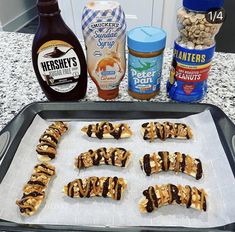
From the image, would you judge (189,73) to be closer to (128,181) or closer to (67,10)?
(128,181)

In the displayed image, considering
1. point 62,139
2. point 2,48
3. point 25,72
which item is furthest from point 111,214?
point 2,48

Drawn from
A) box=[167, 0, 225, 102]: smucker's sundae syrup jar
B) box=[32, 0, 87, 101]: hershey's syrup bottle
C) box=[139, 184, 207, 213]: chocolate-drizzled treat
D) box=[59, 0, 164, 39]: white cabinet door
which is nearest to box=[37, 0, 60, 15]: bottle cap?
box=[32, 0, 87, 101]: hershey's syrup bottle

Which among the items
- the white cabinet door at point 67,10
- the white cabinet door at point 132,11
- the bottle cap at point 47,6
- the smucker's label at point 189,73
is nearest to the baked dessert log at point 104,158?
the smucker's label at point 189,73

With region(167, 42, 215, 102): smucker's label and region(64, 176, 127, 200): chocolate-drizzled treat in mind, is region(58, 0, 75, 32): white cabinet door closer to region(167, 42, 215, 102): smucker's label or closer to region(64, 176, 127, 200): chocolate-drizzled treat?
region(167, 42, 215, 102): smucker's label

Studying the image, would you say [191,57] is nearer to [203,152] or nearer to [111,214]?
[203,152]

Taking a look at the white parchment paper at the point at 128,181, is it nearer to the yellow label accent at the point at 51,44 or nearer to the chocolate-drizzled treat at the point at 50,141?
the chocolate-drizzled treat at the point at 50,141
